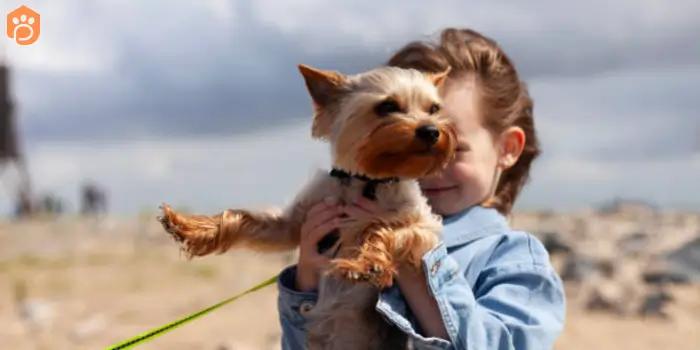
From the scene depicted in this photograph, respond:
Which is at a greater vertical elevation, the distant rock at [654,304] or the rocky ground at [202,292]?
the distant rock at [654,304]

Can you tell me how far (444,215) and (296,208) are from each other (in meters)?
0.67

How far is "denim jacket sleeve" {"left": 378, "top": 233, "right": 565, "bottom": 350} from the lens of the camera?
3.38m

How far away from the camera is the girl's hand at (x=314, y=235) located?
3.68 metres

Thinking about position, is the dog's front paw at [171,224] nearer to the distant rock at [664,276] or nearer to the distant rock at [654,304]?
the distant rock at [654,304]

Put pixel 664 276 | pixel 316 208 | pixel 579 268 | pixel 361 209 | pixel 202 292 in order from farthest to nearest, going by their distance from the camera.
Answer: pixel 664 276, pixel 579 268, pixel 202 292, pixel 316 208, pixel 361 209

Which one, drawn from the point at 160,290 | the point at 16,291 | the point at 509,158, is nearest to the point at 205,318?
the point at 160,290

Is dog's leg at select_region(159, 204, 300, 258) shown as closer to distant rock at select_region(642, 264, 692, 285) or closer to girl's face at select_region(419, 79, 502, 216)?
girl's face at select_region(419, 79, 502, 216)

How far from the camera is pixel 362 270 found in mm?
3344

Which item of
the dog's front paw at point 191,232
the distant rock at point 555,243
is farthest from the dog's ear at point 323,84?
the distant rock at point 555,243

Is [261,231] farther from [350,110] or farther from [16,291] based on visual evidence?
[16,291]

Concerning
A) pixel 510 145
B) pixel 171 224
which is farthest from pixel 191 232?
pixel 510 145

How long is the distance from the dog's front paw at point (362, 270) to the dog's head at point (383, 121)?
1.25 ft

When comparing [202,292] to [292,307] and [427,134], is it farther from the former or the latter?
[427,134]

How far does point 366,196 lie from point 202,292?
9095 millimetres
